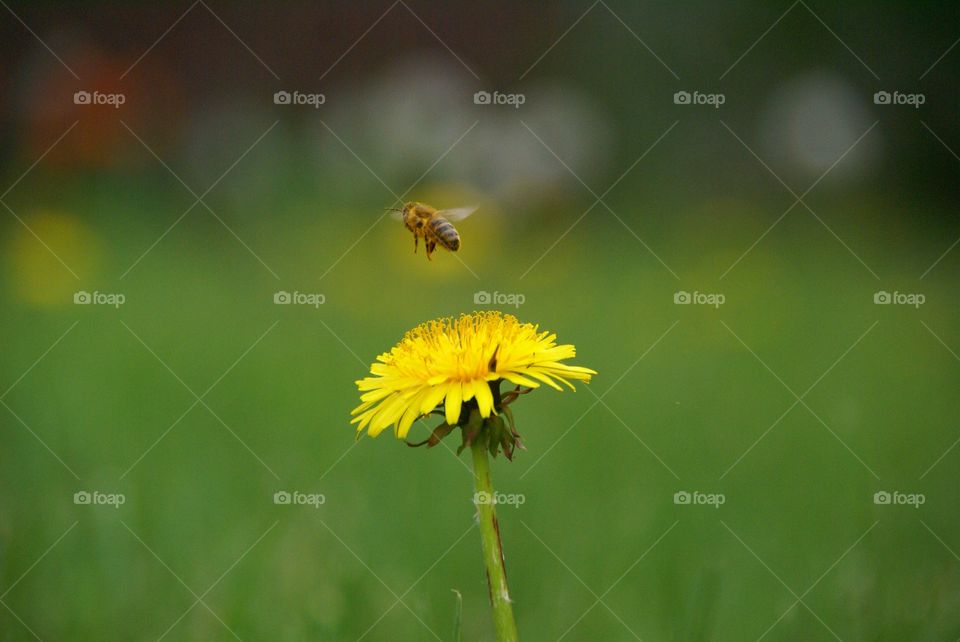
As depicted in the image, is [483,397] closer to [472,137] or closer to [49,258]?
[49,258]

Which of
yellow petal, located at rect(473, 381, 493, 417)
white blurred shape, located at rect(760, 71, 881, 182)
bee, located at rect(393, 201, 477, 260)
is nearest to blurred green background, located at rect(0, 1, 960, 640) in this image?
white blurred shape, located at rect(760, 71, 881, 182)

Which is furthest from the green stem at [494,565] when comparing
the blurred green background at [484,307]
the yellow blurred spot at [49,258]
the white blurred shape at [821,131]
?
the white blurred shape at [821,131]

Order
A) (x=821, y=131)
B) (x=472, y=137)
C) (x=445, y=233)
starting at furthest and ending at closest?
(x=472, y=137) → (x=821, y=131) → (x=445, y=233)

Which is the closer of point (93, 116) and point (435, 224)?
point (435, 224)

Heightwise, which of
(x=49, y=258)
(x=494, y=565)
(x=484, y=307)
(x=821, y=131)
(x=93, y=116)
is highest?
(x=93, y=116)

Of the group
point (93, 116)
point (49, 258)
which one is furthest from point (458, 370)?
point (93, 116)

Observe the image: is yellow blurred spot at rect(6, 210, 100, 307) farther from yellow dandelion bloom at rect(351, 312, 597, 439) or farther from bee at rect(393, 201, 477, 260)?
yellow dandelion bloom at rect(351, 312, 597, 439)

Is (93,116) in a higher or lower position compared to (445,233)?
higher
